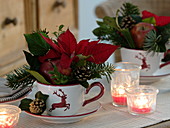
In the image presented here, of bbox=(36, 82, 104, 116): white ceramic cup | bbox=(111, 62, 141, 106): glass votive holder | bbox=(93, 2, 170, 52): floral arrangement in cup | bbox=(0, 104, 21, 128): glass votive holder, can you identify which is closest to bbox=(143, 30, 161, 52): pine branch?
bbox=(93, 2, 170, 52): floral arrangement in cup

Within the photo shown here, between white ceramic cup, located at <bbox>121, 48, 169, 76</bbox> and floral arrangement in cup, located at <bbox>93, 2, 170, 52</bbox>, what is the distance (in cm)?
2

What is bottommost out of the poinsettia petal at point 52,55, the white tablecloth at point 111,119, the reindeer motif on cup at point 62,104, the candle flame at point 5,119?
the white tablecloth at point 111,119


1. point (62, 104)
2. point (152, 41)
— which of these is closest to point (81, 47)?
point (62, 104)

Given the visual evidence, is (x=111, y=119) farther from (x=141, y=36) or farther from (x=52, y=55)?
(x=141, y=36)

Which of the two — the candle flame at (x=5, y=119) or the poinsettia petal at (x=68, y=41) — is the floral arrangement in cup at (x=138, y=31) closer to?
the poinsettia petal at (x=68, y=41)

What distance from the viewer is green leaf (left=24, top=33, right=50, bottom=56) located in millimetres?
838

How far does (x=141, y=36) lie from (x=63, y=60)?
378 mm

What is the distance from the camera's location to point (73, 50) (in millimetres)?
828

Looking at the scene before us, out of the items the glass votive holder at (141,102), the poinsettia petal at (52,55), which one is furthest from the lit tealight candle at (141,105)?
the poinsettia petal at (52,55)

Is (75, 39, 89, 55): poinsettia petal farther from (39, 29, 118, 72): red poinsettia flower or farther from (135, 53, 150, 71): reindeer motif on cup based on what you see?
(135, 53, 150, 71): reindeer motif on cup

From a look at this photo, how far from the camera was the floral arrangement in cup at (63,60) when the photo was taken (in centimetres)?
81

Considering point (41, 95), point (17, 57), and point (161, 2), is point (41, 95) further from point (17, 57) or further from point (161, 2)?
point (161, 2)

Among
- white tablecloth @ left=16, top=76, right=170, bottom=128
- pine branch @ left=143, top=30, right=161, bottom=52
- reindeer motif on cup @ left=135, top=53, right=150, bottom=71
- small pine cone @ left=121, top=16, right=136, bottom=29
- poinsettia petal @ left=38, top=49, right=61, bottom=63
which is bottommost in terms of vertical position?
white tablecloth @ left=16, top=76, right=170, bottom=128

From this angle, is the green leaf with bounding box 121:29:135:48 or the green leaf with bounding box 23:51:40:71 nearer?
the green leaf with bounding box 23:51:40:71
